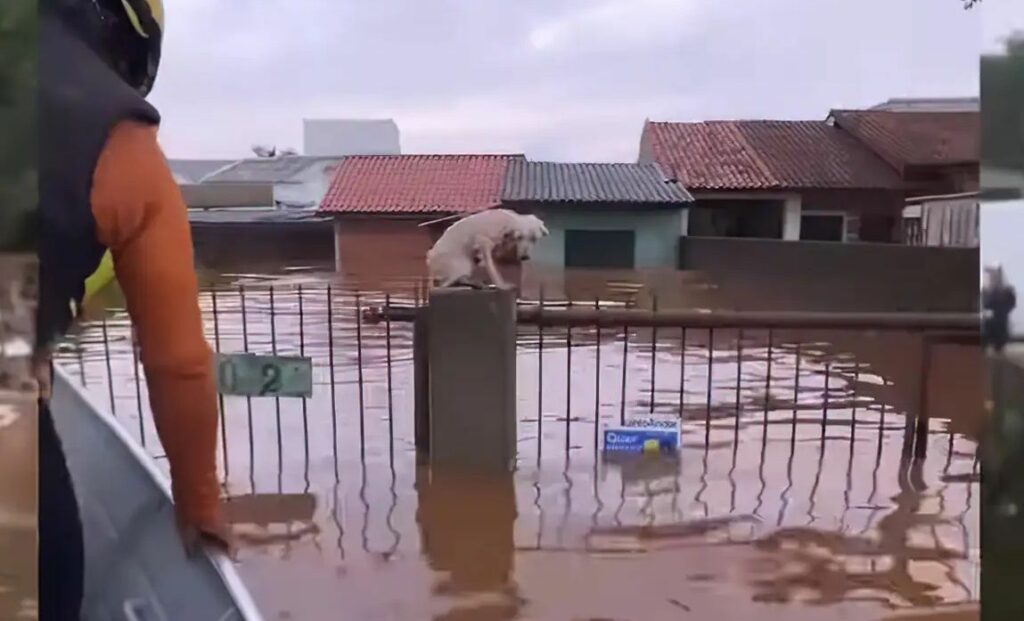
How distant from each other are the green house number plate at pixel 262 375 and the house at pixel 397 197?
0.63 feet

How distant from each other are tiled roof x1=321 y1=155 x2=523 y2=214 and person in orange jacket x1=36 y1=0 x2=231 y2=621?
13.9 inches

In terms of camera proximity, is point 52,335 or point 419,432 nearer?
point 52,335

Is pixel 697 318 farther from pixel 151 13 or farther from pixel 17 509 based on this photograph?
pixel 17 509

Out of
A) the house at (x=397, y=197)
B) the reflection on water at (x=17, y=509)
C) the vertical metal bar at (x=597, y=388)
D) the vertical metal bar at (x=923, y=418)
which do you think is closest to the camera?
the reflection on water at (x=17, y=509)

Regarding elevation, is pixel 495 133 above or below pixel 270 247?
above

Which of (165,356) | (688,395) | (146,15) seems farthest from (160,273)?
(688,395)

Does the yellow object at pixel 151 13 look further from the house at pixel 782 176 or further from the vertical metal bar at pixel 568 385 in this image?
the vertical metal bar at pixel 568 385

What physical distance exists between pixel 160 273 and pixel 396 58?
1.75ft

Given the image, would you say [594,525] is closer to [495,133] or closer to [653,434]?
[653,434]

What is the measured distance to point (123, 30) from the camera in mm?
1278

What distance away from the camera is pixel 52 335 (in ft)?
4.03

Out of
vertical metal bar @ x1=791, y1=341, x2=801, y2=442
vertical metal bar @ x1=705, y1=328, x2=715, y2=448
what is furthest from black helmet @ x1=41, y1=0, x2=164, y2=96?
vertical metal bar @ x1=791, y1=341, x2=801, y2=442

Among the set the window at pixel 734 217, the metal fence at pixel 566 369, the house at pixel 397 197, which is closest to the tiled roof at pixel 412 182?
the house at pixel 397 197

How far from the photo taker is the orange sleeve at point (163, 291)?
121 cm
